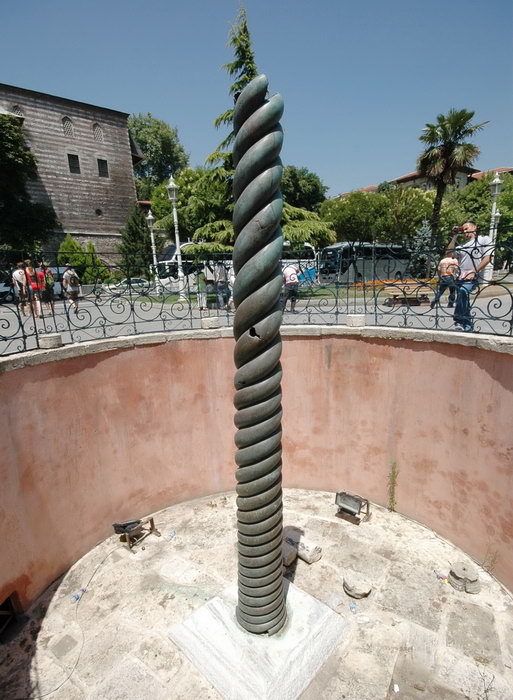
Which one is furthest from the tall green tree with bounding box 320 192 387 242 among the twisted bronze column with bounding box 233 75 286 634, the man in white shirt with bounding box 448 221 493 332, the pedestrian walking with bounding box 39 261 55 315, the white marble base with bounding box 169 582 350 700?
the white marble base with bounding box 169 582 350 700

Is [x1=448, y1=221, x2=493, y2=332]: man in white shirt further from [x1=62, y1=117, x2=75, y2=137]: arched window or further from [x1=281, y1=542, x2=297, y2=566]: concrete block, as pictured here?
[x1=62, y1=117, x2=75, y2=137]: arched window

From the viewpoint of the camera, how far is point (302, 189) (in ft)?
105

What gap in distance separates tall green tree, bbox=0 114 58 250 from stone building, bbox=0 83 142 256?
4.65ft

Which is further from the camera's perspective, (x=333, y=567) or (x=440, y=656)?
(x=333, y=567)

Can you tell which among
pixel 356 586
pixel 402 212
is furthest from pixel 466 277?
pixel 402 212

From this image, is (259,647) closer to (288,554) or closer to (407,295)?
(288,554)

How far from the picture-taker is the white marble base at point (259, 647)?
371 centimetres

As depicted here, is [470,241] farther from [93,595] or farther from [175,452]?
[93,595]

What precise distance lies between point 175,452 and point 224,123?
1163 cm

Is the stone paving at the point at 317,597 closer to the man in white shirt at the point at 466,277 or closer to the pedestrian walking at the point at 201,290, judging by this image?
the man in white shirt at the point at 466,277

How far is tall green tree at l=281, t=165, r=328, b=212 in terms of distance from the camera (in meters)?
30.7

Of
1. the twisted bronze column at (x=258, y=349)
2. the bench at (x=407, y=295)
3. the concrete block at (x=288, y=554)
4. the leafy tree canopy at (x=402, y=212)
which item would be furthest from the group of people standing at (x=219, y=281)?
Result: the leafy tree canopy at (x=402, y=212)

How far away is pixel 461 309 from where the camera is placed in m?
5.70

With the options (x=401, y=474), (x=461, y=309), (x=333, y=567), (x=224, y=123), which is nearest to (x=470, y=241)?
(x=461, y=309)
